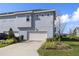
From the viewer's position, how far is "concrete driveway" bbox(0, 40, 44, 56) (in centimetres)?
1598

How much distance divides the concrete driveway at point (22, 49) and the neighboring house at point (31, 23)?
32.5 inches

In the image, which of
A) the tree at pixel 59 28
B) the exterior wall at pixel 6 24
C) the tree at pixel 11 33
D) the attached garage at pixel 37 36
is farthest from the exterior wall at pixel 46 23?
the tree at pixel 11 33

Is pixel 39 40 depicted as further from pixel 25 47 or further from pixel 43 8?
pixel 43 8

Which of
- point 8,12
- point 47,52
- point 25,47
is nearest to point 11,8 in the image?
point 8,12

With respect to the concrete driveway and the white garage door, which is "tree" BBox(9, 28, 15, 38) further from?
the white garage door

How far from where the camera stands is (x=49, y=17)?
60.4 ft

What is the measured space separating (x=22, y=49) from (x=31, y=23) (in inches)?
108

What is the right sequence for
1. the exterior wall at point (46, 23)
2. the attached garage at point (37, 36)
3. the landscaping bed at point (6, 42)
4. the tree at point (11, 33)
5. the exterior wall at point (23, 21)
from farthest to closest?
the exterior wall at point (23, 21)
the landscaping bed at point (6, 42)
the attached garage at point (37, 36)
the exterior wall at point (46, 23)
the tree at point (11, 33)

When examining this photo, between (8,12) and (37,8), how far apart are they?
2.24 metres

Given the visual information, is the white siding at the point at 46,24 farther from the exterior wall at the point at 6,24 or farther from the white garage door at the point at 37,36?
the exterior wall at the point at 6,24

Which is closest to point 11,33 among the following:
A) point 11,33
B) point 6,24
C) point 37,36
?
point 11,33

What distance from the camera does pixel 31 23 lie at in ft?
63.1

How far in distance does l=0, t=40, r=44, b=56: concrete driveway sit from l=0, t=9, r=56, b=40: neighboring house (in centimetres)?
83

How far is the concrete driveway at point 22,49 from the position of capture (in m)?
16.0
